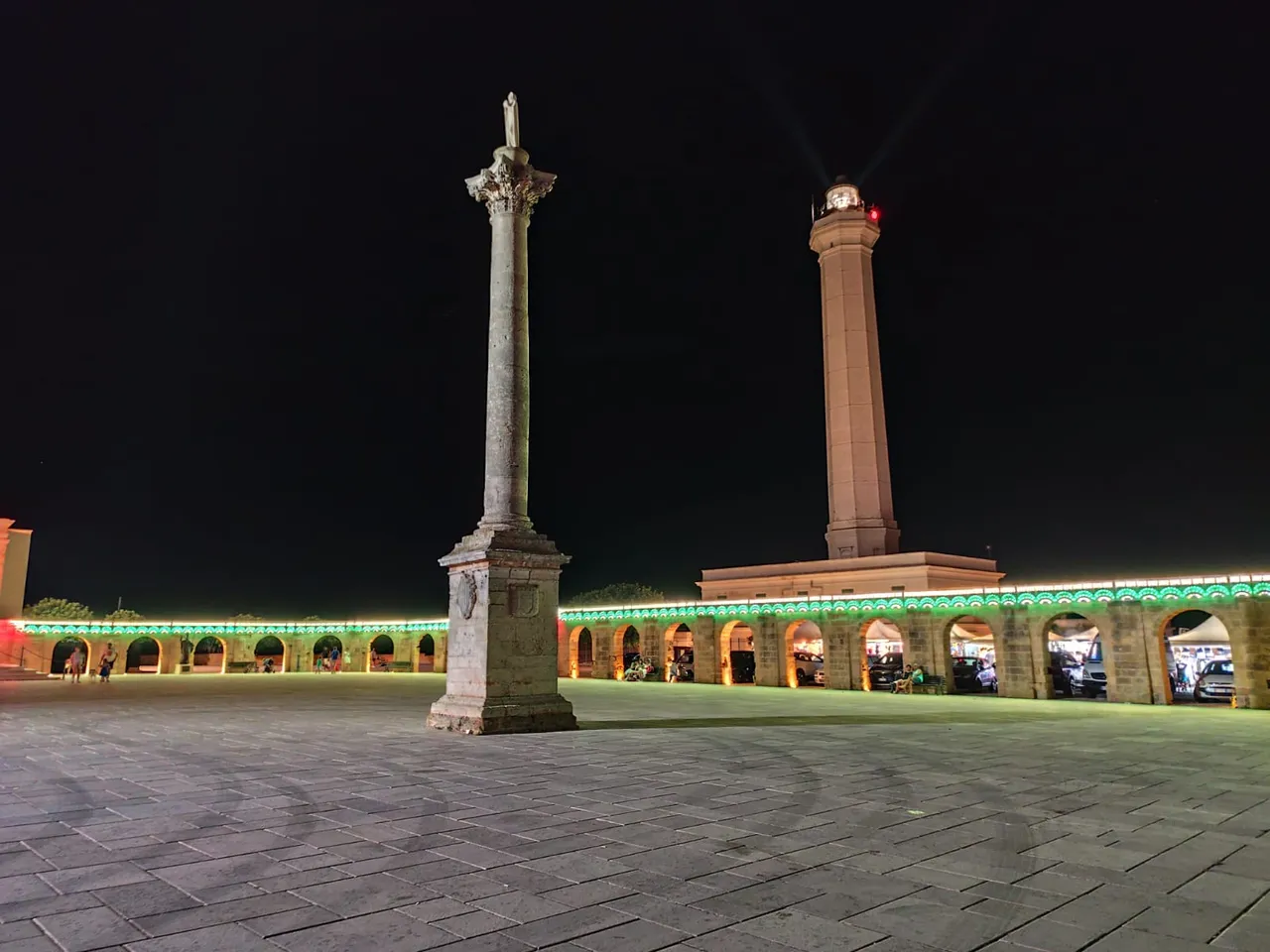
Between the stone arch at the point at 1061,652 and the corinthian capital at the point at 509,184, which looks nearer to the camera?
the corinthian capital at the point at 509,184

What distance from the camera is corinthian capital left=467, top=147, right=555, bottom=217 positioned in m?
16.4

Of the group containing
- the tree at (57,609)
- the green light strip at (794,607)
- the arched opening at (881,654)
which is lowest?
the arched opening at (881,654)

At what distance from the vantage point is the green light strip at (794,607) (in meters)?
22.3

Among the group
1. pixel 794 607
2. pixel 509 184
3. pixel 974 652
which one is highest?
pixel 509 184

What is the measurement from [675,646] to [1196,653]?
25.4m

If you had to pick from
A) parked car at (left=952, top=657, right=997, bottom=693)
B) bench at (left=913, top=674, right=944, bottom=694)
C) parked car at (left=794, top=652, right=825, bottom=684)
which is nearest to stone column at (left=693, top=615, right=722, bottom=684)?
parked car at (left=794, top=652, right=825, bottom=684)

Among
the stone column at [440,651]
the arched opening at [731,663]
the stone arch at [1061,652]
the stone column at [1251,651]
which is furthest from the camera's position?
the stone column at [440,651]

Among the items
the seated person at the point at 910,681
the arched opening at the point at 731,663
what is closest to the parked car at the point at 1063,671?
the seated person at the point at 910,681

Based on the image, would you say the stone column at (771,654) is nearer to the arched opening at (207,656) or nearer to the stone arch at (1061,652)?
the stone arch at (1061,652)

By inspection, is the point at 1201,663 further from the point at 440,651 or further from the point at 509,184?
the point at 440,651

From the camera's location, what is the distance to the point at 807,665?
3906 centimetres

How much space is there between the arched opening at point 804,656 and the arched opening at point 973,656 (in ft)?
17.4

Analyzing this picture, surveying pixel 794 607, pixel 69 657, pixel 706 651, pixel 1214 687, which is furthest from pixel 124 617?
pixel 1214 687

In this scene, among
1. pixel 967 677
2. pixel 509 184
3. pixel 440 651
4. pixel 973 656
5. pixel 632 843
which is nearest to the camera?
pixel 632 843
